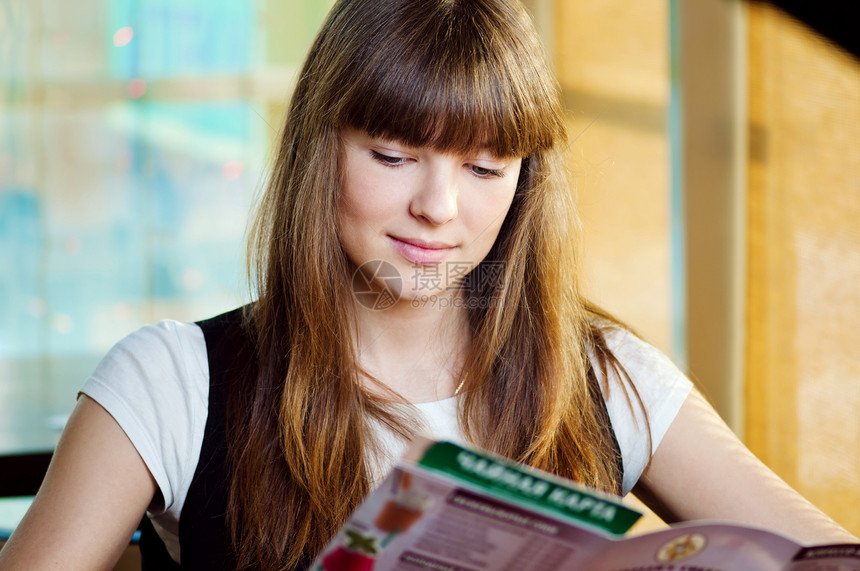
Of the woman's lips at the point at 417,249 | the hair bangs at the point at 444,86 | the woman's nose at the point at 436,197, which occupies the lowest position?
the woman's lips at the point at 417,249

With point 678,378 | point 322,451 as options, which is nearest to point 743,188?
point 678,378

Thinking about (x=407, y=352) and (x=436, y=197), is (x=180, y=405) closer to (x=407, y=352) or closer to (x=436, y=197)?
(x=407, y=352)

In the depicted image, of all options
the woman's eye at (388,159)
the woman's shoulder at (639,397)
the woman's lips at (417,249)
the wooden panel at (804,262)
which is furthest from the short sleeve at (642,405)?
the wooden panel at (804,262)

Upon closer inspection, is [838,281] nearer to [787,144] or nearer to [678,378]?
[787,144]

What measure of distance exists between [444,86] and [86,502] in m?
0.62

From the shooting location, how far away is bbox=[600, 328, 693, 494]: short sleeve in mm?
1170

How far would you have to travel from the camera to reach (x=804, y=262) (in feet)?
6.08

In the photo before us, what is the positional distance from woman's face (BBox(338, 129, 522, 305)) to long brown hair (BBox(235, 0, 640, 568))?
0.08 feet

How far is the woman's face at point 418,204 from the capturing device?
1.01 meters

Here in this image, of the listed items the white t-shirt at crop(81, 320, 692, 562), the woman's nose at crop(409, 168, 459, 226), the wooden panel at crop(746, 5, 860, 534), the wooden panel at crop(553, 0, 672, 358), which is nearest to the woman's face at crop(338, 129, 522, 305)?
the woman's nose at crop(409, 168, 459, 226)

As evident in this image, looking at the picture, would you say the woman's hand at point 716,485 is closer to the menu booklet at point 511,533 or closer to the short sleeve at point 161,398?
the menu booklet at point 511,533

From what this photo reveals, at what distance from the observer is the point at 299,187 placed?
113 cm

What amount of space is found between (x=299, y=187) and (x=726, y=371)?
4.69 ft

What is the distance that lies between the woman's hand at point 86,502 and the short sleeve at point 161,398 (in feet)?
0.06
